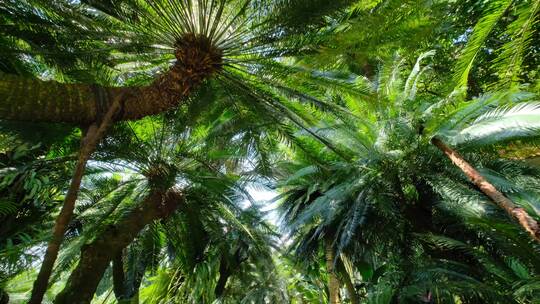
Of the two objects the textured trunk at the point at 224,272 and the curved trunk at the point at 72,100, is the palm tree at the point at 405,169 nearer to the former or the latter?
the textured trunk at the point at 224,272

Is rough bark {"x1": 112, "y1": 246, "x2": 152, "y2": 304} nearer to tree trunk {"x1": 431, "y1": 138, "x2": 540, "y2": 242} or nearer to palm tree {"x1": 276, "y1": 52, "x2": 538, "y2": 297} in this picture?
palm tree {"x1": 276, "y1": 52, "x2": 538, "y2": 297}

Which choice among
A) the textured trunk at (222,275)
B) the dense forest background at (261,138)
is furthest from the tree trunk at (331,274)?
the textured trunk at (222,275)

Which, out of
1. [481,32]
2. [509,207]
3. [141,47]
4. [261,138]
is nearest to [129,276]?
[261,138]

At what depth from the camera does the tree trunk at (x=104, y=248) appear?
3.15 metres

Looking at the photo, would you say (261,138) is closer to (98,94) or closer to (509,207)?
(98,94)

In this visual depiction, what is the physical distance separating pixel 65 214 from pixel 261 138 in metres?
3.14

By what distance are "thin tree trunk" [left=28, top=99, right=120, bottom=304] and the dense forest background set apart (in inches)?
1.1

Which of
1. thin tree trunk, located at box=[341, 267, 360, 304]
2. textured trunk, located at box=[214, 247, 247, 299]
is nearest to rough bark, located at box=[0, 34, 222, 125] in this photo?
textured trunk, located at box=[214, 247, 247, 299]

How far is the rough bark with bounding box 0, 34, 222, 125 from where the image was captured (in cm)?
242

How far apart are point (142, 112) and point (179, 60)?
30.2 inches

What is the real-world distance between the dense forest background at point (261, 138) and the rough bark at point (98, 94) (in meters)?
0.01

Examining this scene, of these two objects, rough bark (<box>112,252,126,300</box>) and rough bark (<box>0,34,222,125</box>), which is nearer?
rough bark (<box>0,34,222,125</box>)

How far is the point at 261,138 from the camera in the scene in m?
5.06

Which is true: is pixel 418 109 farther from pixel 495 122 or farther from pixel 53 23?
pixel 53 23
